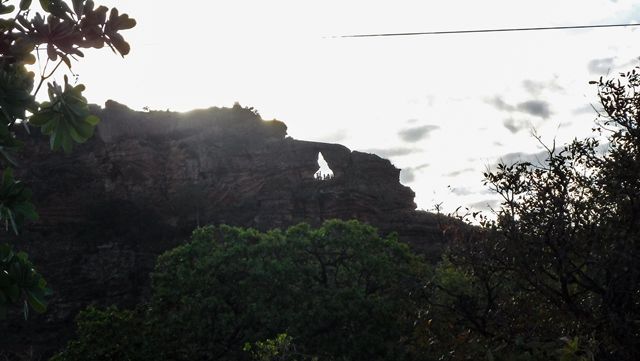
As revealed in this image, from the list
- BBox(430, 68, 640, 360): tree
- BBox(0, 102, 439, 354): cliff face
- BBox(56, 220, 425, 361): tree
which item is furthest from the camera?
BBox(0, 102, 439, 354): cliff face

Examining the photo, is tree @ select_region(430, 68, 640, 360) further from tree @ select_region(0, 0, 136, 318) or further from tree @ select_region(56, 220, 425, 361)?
tree @ select_region(56, 220, 425, 361)

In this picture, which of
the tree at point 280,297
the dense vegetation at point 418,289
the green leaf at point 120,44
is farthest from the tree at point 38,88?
the tree at point 280,297

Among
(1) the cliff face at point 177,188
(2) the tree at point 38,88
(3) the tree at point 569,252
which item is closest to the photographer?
(2) the tree at point 38,88

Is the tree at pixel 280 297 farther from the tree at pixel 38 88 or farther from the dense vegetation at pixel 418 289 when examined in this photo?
the tree at pixel 38 88

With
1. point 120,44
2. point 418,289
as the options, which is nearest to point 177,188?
point 418,289

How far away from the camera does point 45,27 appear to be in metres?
4.52

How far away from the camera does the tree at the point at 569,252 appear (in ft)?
34.1

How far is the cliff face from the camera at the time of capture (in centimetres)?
5766

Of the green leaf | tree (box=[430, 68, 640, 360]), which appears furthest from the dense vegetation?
the green leaf

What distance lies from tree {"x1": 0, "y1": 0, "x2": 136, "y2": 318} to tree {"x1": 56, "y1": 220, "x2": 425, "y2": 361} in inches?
776

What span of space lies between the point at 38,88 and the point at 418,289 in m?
13.4

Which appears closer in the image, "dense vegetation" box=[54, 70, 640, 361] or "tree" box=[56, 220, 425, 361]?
"dense vegetation" box=[54, 70, 640, 361]

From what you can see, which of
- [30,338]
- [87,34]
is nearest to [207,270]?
[87,34]

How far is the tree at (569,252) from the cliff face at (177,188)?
145 feet
